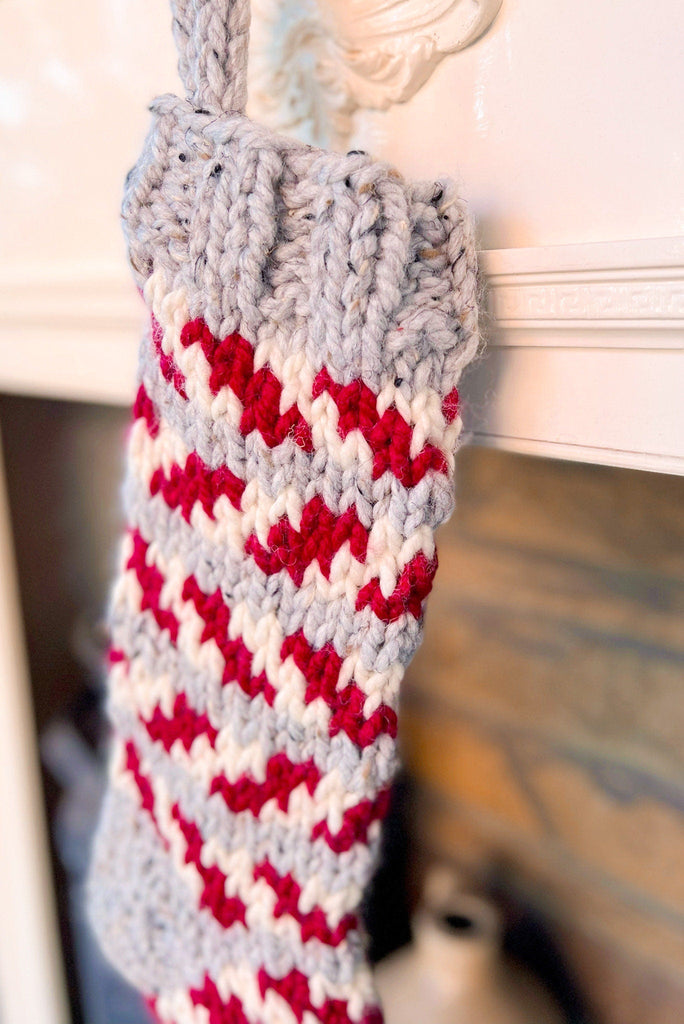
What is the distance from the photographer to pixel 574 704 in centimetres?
71

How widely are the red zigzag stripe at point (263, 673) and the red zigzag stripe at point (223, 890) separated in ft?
0.38

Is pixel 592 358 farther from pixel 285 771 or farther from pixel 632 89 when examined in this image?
pixel 285 771

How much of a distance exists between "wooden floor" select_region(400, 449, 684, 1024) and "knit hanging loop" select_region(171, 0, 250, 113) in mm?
390

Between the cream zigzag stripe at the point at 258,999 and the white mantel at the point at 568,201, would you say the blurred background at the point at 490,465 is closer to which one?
the white mantel at the point at 568,201

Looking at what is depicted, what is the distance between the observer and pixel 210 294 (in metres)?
0.41

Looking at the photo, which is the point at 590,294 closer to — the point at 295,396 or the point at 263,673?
the point at 295,396

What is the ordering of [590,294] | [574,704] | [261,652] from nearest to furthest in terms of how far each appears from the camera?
[590,294]
[261,652]
[574,704]

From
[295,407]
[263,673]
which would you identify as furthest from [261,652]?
[295,407]

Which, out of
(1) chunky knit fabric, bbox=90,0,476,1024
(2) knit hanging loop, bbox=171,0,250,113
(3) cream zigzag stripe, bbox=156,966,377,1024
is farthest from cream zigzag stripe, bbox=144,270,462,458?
(3) cream zigzag stripe, bbox=156,966,377,1024

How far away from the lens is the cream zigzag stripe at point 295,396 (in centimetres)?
37

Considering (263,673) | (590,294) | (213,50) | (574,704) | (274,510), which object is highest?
(213,50)

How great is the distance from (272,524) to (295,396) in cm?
7

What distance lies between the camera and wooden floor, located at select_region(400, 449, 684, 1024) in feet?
2.15

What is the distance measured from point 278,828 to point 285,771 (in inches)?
1.5
